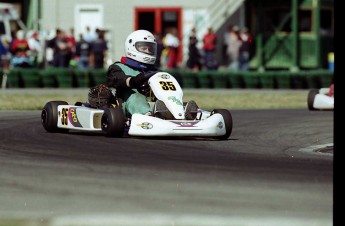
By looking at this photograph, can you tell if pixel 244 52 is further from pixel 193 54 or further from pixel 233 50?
pixel 193 54

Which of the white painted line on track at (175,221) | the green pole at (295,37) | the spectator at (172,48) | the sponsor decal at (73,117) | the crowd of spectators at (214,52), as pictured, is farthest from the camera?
the green pole at (295,37)

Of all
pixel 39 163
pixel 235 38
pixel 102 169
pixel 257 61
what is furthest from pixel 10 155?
pixel 257 61

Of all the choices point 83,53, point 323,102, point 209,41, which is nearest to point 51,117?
point 323,102

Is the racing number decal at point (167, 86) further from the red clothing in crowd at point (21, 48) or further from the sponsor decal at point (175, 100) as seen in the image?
the red clothing in crowd at point (21, 48)

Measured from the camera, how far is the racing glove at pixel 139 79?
13.9 metres

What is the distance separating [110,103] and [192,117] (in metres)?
1.08

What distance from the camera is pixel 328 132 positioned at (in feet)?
52.5

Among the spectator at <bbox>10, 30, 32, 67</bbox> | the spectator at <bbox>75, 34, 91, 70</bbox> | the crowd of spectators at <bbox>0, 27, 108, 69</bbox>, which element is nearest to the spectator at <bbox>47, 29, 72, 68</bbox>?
the crowd of spectators at <bbox>0, 27, 108, 69</bbox>

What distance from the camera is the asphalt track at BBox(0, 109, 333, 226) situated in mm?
7633

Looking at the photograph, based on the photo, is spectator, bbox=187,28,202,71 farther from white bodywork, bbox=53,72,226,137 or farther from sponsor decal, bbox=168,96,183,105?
sponsor decal, bbox=168,96,183,105

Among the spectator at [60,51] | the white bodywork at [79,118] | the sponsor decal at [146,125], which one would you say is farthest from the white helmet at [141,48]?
the spectator at [60,51]

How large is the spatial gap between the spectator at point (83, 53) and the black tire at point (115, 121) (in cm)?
2189

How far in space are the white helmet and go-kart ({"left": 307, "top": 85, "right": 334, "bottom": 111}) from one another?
717 cm

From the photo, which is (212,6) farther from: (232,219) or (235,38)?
(232,219)
